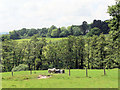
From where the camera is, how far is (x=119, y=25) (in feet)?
120

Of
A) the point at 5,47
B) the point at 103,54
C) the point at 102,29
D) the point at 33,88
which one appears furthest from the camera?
the point at 102,29

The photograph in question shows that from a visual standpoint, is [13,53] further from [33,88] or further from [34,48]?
[33,88]

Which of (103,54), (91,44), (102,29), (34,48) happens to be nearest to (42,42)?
(34,48)

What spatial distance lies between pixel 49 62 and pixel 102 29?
97.9 metres

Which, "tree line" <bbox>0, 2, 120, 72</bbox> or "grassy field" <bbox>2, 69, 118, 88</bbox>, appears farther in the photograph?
"tree line" <bbox>0, 2, 120, 72</bbox>

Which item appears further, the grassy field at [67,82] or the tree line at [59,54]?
the tree line at [59,54]

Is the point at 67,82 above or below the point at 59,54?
below

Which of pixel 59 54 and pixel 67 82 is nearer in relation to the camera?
pixel 67 82

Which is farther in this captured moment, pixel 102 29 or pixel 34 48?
pixel 102 29

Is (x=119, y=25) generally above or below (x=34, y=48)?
above

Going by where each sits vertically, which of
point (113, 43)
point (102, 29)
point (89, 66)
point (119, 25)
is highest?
point (102, 29)

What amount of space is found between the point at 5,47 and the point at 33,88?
57.7 metres

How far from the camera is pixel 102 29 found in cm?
16962

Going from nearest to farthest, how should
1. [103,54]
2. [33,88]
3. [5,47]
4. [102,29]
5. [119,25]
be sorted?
[33,88]
[119,25]
[103,54]
[5,47]
[102,29]
